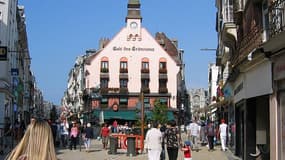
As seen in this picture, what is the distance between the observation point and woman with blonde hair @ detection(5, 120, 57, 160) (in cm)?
376

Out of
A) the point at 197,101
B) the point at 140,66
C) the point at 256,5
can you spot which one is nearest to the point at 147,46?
the point at 140,66

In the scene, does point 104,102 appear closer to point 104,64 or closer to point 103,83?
point 103,83

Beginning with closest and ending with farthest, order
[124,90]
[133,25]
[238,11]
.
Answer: [238,11], [124,90], [133,25]

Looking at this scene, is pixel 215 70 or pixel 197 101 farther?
pixel 197 101

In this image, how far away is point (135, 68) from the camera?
78250 mm

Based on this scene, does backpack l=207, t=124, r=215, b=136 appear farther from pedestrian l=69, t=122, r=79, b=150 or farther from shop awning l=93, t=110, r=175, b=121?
shop awning l=93, t=110, r=175, b=121

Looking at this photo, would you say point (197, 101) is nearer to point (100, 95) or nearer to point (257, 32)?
point (100, 95)

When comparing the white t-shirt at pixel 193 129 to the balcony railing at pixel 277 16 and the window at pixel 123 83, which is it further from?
the window at pixel 123 83

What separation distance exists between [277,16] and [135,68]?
209 feet

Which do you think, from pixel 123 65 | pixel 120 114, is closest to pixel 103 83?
pixel 123 65

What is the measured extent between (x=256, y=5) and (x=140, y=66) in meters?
58.8

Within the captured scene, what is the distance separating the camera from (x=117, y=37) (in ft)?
258

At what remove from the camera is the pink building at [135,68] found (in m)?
77.4

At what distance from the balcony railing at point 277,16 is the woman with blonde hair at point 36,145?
10868 millimetres
